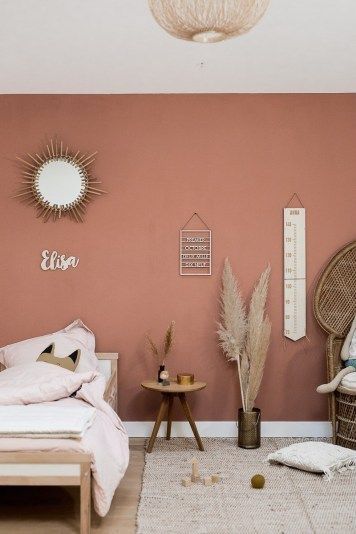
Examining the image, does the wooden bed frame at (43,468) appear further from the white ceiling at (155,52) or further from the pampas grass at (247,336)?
the white ceiling at (155,52)

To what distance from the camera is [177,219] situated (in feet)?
16.3

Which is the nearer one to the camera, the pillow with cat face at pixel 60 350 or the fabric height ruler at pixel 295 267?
the pillow with cat face at pixel 60 350


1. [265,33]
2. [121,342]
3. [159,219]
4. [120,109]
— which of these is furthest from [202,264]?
[265,33]

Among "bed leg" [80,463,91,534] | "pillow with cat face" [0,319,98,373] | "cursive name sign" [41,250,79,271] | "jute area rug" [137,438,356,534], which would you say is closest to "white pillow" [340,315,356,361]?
"jute area rug" [137,438,356,534]

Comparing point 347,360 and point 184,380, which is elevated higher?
point 347,360

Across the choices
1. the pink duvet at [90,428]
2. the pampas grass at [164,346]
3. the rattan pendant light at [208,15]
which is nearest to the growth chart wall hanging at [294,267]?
the pampas grass at [164,346]

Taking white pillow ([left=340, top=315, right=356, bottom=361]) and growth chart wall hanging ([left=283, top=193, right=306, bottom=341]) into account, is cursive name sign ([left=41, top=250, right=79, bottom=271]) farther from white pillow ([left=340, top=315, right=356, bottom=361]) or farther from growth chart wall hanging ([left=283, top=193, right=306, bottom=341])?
white pillow ([left=340, top=315, right=356, bottom=361])

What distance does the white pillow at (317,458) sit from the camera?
3934 millimetres

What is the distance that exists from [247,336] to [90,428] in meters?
1.77

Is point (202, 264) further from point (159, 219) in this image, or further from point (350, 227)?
point (350, 227)

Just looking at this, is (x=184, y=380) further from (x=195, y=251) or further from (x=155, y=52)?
(x=155, y=52)

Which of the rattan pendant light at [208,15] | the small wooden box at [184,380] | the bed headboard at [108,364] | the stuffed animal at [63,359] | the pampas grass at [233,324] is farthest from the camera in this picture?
the bed headboard at [108,364]

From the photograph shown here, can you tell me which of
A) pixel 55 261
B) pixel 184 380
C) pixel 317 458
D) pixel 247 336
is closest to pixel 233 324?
pixel 247 336

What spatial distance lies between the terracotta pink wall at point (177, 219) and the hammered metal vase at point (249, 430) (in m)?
0.31
